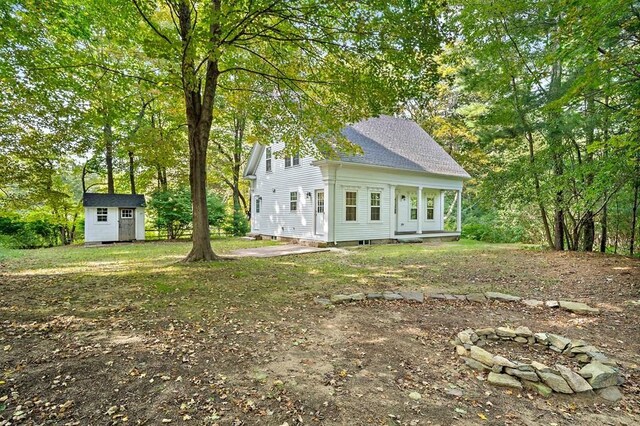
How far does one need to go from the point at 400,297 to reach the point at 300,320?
1.98 metres

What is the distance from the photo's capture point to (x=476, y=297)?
5711mm

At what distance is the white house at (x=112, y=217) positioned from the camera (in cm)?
1614

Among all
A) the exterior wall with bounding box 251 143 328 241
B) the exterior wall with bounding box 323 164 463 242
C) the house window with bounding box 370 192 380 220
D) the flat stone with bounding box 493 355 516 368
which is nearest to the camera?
the flat stone with bounding box 493 355 516 368

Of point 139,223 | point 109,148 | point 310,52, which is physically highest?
point 310,52

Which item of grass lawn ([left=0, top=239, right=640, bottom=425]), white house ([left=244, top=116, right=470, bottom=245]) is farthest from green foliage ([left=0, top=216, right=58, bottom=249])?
grass lawn ([left=0, top=239, right=640, bottom=425])

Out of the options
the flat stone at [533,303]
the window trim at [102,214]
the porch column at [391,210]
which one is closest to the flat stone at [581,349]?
the flat stone at [533,303]

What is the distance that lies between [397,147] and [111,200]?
14.7 metres

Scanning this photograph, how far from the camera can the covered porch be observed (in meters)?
16.5

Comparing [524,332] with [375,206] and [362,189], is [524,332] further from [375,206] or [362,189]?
[375,206]

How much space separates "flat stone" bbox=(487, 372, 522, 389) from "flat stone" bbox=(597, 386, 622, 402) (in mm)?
655

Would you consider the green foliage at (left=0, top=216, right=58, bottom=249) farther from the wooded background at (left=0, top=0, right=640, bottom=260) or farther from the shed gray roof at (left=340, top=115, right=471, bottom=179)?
the shed gray roof at (left=340, top=115, right=471, bottom=179)

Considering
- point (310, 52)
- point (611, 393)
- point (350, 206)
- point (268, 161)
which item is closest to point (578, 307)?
point (611, 393)

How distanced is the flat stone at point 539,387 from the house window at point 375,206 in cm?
1223

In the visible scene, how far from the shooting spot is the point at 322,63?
8516 mm
